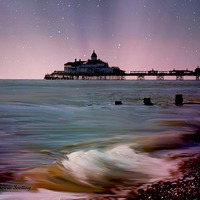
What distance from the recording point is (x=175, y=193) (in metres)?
5.00

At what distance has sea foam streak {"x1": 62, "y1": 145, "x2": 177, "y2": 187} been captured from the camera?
6.55m

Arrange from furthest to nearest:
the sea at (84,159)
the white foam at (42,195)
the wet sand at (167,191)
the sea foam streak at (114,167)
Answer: the sea foam streak at (114,167) → the sea at (84,159) → the white foam at (42,195) → the wet sand at (167,191)

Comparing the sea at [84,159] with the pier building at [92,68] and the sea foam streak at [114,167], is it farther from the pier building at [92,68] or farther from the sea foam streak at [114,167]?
the pier building at [92,68]

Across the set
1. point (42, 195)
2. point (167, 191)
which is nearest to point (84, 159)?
point (42, 195)

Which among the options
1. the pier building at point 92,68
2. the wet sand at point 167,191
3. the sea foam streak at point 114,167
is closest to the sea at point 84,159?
the sea foam streak at point 114,167

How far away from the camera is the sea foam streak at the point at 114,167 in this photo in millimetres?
6547

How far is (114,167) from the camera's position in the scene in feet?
24.9

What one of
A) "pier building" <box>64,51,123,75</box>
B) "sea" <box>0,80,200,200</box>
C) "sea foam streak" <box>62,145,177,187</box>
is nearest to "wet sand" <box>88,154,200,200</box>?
"sea" <box>0,80,200,200</box>

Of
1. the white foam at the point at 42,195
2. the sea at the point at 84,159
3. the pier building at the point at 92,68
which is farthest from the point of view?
the pier building at the point at 92,68

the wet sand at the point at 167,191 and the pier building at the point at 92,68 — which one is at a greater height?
the pier building at the point at 92,68

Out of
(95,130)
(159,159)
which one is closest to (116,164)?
(159,159)

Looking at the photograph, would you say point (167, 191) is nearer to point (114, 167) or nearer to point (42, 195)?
point (42, 195)

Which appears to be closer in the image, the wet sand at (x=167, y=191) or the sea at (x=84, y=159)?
the wet sand at (x=167, y=191)

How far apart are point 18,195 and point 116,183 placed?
174cm
